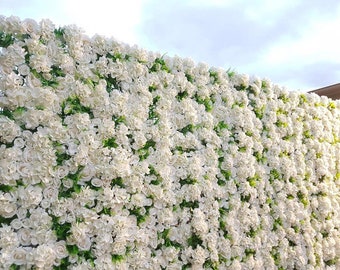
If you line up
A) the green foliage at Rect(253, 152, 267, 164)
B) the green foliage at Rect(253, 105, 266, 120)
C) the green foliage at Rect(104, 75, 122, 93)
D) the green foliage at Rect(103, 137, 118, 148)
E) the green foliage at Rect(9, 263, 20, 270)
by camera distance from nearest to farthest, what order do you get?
the green foliage at Rect(9, 263, 20, 270), the green foliage at Rect(103, 137, 118, 148), the green foliage at Rect(104, 75, 122, 93), the green foliage at Rect(253, 152, 267, 164), the green foliage at Rect(253, 105, 266, 120)

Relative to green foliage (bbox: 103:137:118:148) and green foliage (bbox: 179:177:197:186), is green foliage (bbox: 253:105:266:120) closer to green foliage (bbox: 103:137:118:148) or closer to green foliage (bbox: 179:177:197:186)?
green foliage (bbox: 179:177:197:186)

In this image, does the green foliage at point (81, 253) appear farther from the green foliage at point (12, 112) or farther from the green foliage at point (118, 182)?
the green foliage at point (12, 112)

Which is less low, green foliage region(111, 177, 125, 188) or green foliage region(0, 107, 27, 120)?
green foliage region(0, 107, 27, 120)


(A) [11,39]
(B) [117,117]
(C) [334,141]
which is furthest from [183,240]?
(C) [334,141]

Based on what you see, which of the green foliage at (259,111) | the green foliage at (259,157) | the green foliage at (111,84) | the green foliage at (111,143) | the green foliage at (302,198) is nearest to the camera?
the green foliage at (111,143)

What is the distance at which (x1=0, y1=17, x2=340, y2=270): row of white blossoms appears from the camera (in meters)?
1.96

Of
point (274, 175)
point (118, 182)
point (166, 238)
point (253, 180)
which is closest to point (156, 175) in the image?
point (118, 182)


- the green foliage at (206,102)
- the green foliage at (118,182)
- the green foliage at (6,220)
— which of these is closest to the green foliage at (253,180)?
the green foliage at (206,102)

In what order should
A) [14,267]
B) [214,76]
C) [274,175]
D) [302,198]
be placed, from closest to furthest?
[14,267] < [214,76] < [274,175] < [302,198]

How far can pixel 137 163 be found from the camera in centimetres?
229

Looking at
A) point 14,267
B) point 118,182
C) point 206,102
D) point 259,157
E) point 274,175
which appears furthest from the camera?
point 274,175

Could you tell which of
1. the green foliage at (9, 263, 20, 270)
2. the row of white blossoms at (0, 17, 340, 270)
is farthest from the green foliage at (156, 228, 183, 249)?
the green foliage at (9, 263, 20, 270)

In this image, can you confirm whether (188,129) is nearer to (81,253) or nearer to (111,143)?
(111,143)

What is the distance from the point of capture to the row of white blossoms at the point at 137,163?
6.44 feet
